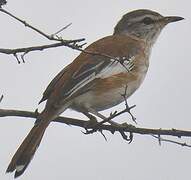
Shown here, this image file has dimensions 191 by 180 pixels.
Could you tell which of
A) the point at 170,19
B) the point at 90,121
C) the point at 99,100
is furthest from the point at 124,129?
the point at 170,19

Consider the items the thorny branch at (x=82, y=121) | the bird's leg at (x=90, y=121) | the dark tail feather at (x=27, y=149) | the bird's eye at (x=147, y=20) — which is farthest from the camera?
the bird's eye at (x=147, y=20)

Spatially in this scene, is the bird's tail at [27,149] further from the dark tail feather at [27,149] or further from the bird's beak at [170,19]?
the bird's beak at [170,19]

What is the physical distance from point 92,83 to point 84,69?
238 mm

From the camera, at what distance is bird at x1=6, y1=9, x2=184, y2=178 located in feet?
26.7

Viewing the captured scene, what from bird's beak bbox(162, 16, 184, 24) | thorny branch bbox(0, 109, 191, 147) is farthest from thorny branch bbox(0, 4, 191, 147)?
bird's beak bbox(162, 16, 184, 24)

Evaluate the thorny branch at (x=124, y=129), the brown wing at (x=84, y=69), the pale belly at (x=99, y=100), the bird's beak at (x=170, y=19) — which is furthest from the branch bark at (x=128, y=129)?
the bird's beak at (x=170, y=19)

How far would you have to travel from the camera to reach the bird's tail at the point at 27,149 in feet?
24.1

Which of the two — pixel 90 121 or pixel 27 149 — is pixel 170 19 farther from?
pixel 27 149

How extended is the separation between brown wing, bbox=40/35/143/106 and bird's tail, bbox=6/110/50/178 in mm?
374

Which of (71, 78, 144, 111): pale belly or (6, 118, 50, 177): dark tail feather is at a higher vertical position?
(71, 78, 144, 111): pale belly

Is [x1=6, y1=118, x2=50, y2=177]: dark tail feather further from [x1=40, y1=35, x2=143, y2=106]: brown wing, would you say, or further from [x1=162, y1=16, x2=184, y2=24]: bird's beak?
[x1=162, y1=16, x2=184, y2=24]: bird's beak

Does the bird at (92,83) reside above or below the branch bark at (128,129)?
below

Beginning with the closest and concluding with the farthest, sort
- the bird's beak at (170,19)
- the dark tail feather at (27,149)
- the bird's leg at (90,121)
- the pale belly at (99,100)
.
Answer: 1. the dark tail feather at (27,149)
2. the bird's leg at (90,121)
3. the pale belly at (99,100)
4. the bird's beak at (170,19)

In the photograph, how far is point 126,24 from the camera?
12344 millimetres
